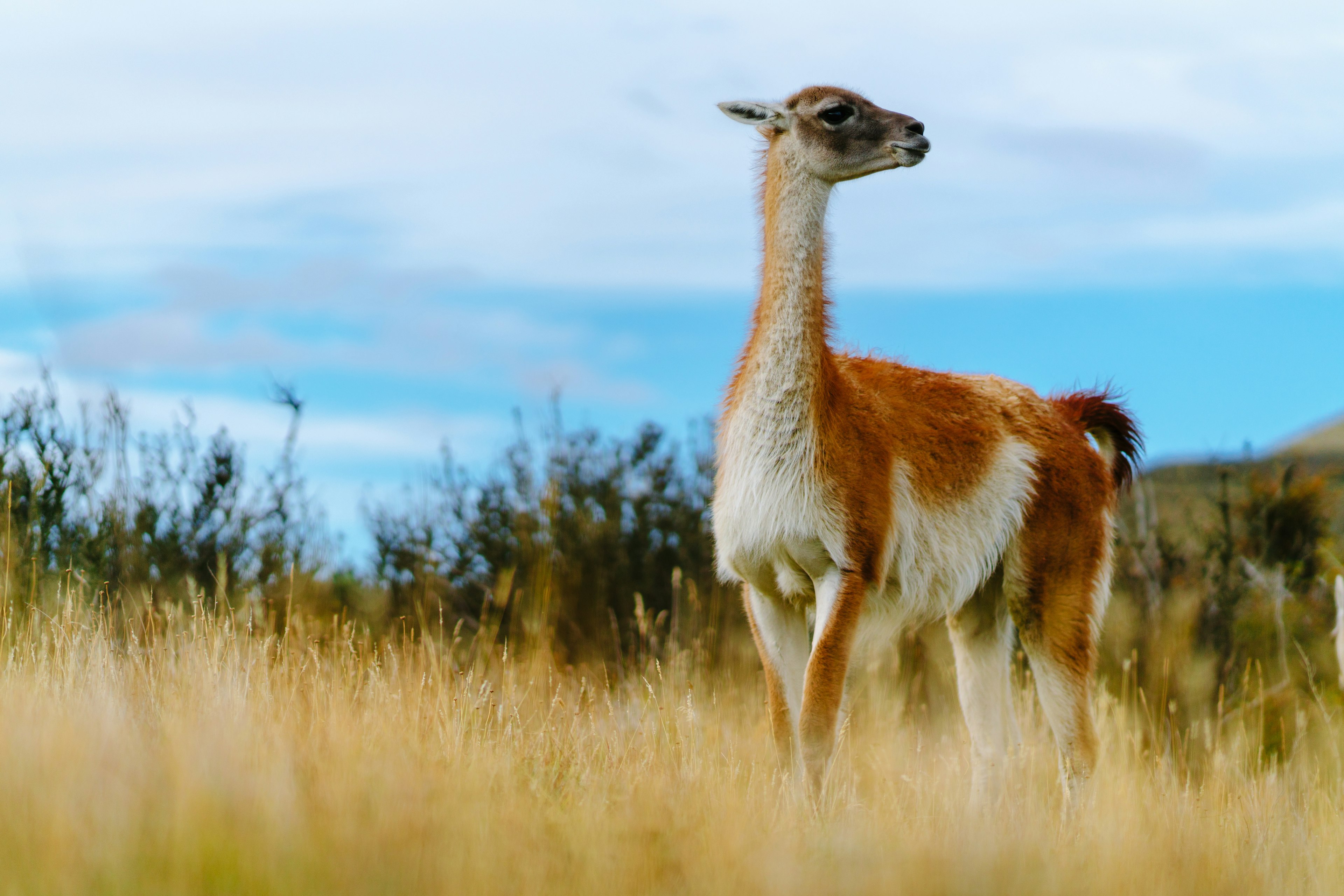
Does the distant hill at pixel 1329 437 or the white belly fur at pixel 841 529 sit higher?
the distant hill at pixel 1329 437

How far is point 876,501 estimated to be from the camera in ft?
17.8

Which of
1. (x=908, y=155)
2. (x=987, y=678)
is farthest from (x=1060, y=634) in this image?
(x=908, y=155)

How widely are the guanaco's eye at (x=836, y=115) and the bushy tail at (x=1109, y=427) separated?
1941 millimetres

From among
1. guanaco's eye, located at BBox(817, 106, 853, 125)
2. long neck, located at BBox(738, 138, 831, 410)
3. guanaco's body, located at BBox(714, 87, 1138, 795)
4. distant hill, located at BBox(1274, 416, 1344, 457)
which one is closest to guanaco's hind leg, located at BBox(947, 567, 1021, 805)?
guanaco's body, located at BBox(714, 87, 1138, 795)

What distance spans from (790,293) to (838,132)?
78 centimetres

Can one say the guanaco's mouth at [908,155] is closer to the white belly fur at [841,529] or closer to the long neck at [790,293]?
the long neck at [790,293]

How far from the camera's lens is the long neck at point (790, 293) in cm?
548

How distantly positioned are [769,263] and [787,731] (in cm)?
200

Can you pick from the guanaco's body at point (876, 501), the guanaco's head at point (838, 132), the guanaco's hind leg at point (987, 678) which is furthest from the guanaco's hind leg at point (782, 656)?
the guanaco's head at point (838, 132)

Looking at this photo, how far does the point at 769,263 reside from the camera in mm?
5684

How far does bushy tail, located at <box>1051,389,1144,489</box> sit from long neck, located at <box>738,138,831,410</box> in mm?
1735

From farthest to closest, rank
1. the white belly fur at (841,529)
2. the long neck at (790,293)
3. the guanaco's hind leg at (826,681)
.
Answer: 1. the long neck at (790,293)
2. the white belly fur at (841,529)
3. the guanaco's hind leg at (826,681)

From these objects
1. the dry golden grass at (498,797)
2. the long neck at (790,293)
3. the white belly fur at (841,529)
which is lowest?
the dry golden grass at (498,797)

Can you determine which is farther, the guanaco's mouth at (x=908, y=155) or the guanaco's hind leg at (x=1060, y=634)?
the guanaco's hind leg at (x=1060, y=634)
